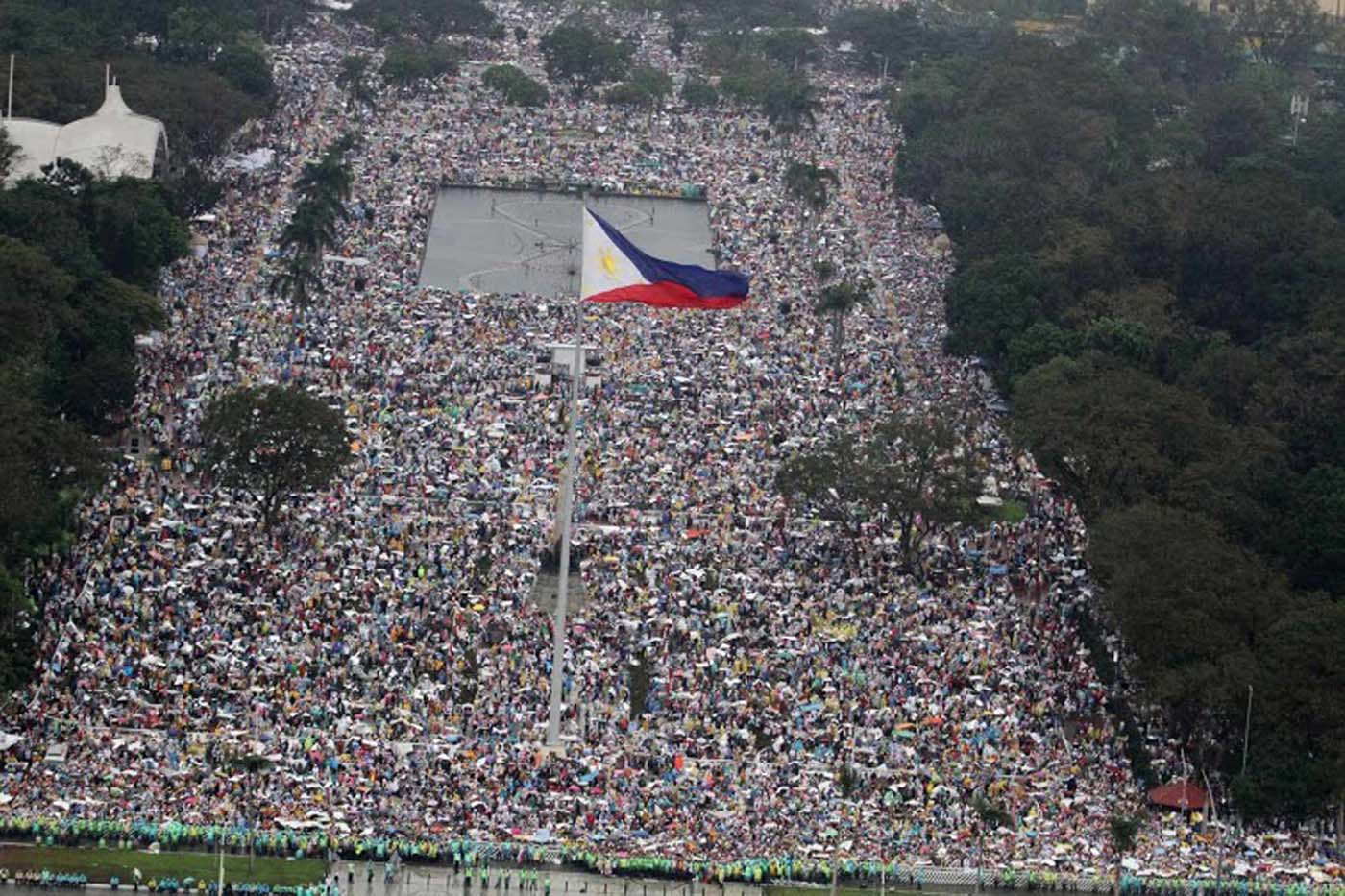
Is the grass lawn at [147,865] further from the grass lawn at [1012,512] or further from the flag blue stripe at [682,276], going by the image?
the grass lawn at [1012,512]

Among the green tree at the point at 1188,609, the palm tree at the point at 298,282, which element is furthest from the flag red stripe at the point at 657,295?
the palm tree at the point at 298,282

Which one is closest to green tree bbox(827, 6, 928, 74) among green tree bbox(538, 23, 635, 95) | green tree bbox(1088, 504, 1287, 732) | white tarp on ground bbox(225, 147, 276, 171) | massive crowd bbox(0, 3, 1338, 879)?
green tree bbox(538, 23, 635, 95)

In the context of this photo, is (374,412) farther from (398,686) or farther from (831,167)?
(831,167)

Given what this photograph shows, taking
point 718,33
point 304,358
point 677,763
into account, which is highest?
point 677,763

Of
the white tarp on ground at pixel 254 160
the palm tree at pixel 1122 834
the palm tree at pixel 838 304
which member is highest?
the palm tree at pixel 1122 834

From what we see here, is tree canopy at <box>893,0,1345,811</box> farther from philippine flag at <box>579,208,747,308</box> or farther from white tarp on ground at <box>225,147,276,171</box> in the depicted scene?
white tarp on ground at <box>225,147,276,171</box>

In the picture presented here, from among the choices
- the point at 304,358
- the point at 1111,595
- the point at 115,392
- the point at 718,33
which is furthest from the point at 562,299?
the point at 718,33
